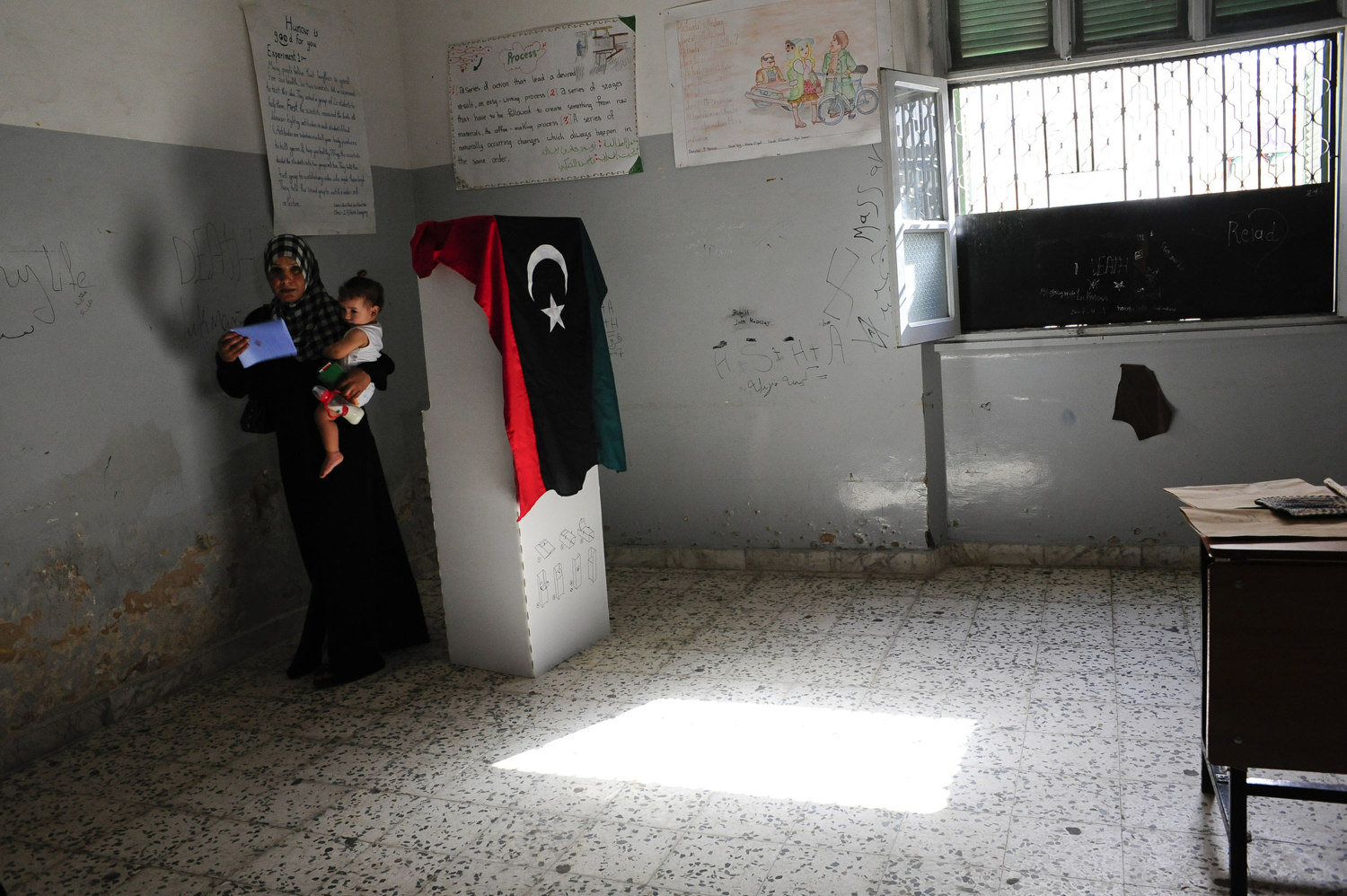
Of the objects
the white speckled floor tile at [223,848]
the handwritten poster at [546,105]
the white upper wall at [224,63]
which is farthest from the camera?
the handwritten poster at [546,105]

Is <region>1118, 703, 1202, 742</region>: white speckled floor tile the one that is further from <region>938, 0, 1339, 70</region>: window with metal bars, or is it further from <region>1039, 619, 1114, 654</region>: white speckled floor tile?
<region>938, 0, 1339, 70</region>: window with metal bars

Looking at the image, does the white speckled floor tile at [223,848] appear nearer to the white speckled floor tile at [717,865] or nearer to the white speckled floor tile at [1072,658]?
the white speckled floor tile at [717,865]

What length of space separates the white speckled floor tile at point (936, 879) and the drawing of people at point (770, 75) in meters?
3.34

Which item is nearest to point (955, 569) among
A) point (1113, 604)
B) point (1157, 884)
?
point (1113, 604)

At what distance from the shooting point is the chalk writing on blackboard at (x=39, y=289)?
10.7 feet

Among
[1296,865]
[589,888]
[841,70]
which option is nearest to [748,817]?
[589,888]

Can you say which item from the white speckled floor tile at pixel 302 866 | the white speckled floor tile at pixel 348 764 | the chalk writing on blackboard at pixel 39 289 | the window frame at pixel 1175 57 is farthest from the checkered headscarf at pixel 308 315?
the window frame at pixel 1175 57

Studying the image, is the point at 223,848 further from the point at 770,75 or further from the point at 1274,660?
the point at 770,75

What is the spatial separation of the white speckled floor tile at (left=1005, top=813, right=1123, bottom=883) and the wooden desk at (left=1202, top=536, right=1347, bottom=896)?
266 millimetres

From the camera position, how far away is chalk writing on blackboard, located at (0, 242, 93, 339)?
3252 mm

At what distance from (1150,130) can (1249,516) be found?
257cm

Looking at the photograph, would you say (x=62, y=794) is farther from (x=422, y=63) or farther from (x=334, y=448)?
(x=422, y=63)

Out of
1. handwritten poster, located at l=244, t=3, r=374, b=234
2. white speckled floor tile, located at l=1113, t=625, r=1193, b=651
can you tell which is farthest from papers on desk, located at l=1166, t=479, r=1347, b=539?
handwritten poster, located at l=244, t=3, r=374, b=234

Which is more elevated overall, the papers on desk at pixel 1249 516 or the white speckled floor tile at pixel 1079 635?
the papers on desk at pixel 1249 516
